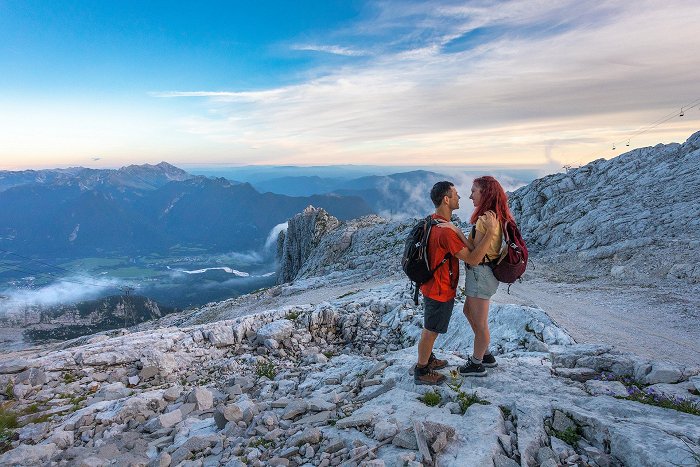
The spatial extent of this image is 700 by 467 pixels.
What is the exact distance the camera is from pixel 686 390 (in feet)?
22.3

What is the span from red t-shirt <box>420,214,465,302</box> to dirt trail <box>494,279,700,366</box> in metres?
6.25

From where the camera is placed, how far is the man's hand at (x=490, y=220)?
679 cm

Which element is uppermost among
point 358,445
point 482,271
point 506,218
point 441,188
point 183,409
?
point 441,188

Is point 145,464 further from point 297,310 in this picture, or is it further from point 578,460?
point 297,310

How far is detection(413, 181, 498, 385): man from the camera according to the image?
6855 mm

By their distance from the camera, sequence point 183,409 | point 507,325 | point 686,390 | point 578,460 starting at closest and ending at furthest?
point 578,460 < point 686,390 < point 183,409 < point 507,325

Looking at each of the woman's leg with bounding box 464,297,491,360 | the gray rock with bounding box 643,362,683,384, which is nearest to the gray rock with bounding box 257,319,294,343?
the woman's leg with bounding box 464,297,491,360

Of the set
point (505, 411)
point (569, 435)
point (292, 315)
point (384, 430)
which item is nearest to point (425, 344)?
point (505, 411)

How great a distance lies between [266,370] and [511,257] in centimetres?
804

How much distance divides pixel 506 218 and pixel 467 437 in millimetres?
3816

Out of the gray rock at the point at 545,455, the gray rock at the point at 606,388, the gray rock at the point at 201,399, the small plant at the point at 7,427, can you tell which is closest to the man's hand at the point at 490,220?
the gray rock at the point at 545,455

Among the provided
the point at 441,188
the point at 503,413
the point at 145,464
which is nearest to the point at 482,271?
the point at 441,188

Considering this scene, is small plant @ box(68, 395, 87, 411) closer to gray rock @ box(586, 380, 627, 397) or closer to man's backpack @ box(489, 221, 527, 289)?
man's backpack @ box(489, 221, 527, 289)

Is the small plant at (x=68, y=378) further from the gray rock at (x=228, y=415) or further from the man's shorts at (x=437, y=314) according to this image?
the man's shorts at (x=437, y=314)
